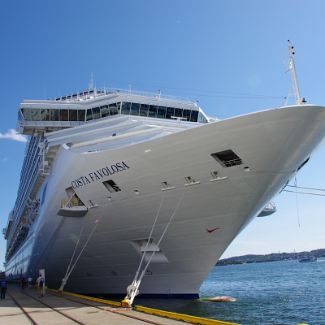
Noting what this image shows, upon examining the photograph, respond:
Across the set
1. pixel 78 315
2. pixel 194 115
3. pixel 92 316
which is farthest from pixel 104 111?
pixel 92 316

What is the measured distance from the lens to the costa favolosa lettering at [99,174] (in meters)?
16.1

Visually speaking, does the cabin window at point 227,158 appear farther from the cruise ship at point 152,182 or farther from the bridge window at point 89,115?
the bridge window at point 89,115

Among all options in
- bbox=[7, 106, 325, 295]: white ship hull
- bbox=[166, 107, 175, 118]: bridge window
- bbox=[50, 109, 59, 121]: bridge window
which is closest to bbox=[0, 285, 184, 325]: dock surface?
bbox=[7, 106, 325, 295]: white ship hull

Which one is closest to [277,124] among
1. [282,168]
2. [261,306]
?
Result: [282,168]

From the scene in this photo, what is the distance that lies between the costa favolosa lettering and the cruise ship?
44 millimetres

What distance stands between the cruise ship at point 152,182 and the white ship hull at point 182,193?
4cm

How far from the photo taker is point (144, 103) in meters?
22.5

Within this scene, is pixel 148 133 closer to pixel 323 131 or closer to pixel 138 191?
pixel 138 191

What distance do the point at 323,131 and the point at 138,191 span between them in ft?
23.9

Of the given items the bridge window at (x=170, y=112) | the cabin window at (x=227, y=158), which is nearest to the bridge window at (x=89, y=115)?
the bridge window at (x=170, y=112)

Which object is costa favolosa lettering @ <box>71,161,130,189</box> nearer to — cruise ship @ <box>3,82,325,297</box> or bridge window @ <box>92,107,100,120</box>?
cruise ship @ <box>3,82,325,297</box>

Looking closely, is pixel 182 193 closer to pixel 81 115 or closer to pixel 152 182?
pixel 152 182

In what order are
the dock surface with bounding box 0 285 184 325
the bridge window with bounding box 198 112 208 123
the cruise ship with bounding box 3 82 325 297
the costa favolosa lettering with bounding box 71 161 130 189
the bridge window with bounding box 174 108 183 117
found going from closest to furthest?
the dock surface with bounding box 0 285 184 325 → the cruise ship with bounding box 3 82 325 297 → the costa favolosa lettering with bounding box 71 161 130 189 → the bridge window with bounding box 174 108 183 117 → the bridge window with bounding box 198 112 208 123

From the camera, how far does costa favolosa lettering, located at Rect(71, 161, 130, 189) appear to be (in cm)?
1606
